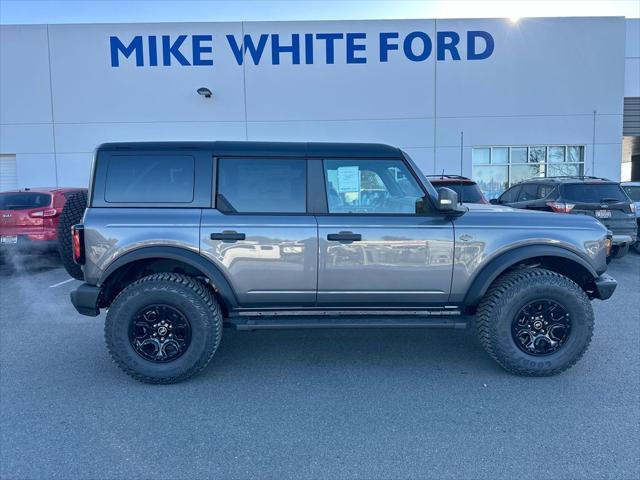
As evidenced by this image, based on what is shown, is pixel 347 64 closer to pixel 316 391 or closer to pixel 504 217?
pixel 504 217

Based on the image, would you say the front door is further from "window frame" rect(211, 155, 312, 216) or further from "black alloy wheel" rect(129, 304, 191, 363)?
"black alloy wheel" rect(129, 304, 191, 363)

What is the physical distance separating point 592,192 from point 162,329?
26.4 ft

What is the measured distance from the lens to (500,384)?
12.4 ft

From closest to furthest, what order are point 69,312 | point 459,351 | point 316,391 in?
1. point 316,391
2. point 459,351
3. point 69,312

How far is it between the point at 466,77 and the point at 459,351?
41.3 feet

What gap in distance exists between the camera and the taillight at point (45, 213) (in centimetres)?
827

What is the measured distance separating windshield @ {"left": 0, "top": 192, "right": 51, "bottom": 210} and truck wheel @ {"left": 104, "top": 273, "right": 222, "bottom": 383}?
5878 mm

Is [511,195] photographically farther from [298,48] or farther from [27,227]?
[27,227]

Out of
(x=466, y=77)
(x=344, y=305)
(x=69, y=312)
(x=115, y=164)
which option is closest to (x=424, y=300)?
(x=344, y=305)

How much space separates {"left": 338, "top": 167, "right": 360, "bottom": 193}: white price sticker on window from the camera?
13.1ft

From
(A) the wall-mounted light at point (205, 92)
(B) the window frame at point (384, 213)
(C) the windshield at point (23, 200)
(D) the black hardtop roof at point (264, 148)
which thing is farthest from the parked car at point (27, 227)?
(A) the wall-mounted light at point (205, 92)

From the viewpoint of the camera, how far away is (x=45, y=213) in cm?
832

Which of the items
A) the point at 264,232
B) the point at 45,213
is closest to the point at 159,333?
the point at 264,232

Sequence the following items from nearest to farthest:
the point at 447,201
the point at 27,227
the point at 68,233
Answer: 1. the point at 447,201
2. the point at 68,233
3. the point at 27,227
